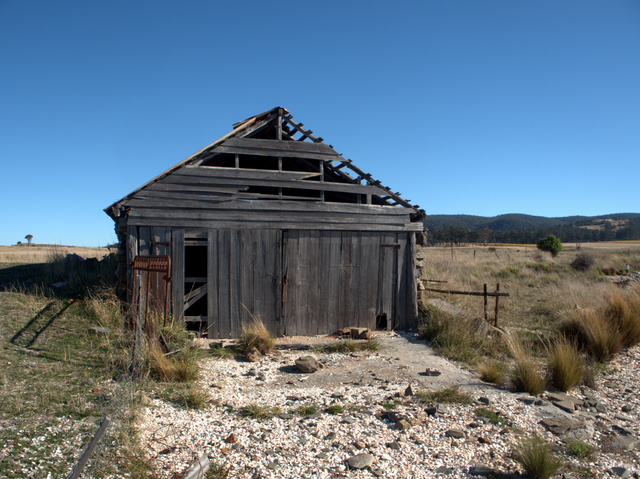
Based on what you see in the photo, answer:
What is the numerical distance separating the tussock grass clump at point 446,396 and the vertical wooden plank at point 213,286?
4.41 m

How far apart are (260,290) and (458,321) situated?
13.4ft

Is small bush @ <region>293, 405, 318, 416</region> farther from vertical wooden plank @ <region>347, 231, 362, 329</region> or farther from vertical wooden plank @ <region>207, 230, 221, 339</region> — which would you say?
vertical wooden plank @ <region>347, 231, 362, 329</region>

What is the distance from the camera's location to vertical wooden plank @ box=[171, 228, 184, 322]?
831cm

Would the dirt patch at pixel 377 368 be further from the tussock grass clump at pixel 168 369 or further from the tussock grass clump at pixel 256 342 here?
the tussock grass clump at pixel 168 369

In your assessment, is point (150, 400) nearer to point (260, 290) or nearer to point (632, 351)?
point (260, 290)

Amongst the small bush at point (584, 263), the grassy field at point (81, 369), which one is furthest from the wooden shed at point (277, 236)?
the small bush at point (584, 263)

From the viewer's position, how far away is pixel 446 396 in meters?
5.59

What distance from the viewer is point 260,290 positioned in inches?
348

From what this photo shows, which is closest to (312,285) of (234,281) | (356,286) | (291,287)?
(291,287)

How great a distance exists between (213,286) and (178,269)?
76cm

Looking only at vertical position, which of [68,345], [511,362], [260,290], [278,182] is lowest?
[511,362]

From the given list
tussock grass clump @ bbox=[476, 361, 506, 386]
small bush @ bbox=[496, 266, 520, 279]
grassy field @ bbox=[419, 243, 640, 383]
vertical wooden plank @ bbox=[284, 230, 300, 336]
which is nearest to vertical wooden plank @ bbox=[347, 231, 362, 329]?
vertical wooden plank @ bbox=[284, 230, 300, 336]

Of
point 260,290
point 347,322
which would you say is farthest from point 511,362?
point 260,290

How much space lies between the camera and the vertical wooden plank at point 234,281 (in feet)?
28.4
